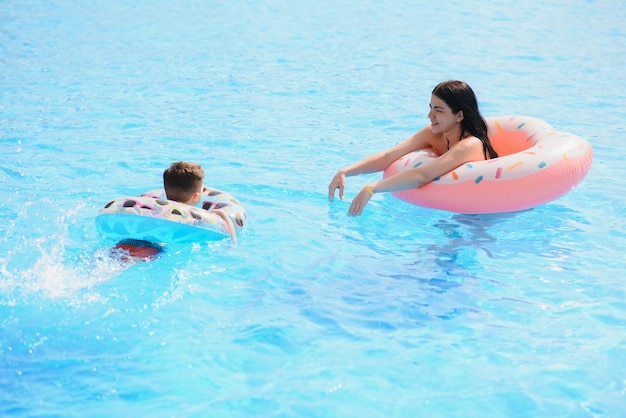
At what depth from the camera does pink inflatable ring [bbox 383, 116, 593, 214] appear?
15.6 feet

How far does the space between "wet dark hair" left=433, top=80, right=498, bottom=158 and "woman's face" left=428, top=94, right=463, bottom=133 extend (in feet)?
0.08

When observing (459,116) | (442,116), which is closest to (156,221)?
(442,116)

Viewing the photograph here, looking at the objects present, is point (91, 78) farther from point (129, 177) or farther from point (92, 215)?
point (92, 215)

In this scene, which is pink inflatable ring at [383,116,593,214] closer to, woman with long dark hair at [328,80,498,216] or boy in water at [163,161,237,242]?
woman with long dark hair at [328,80,498,216]

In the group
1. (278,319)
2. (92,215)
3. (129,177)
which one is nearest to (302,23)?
(129,177)

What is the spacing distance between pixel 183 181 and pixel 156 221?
404mm

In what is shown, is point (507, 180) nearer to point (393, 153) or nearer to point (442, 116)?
point (442, 116)

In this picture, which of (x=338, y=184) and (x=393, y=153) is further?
(x=393, y=153)

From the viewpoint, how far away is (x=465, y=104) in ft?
16.0

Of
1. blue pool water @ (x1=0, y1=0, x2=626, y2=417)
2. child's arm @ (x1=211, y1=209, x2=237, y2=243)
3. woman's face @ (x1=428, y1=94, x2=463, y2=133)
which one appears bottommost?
blue pool water @ (x1=0, y1=0, x2=626, y2=417)

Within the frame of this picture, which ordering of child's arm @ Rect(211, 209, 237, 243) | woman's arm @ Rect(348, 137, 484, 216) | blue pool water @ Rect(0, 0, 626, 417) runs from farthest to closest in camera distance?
woman's arm @ Rect(348, 137, 484, 216)
child's arm @ Rect(211, 209, 237, 243)
blue pool water @ Rect(0, 0, 626, 417)

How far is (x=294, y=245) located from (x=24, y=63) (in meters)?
7.13

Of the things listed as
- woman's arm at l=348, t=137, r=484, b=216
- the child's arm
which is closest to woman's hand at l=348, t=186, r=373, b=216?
woman's arm at l=348, t=137, r=484, b=216

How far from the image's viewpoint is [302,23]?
14688mm
